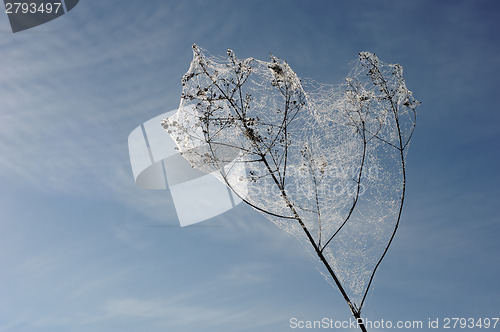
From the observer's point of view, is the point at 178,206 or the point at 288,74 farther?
the point at 178,206

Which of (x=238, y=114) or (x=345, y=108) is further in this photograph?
(x=345, y=108)

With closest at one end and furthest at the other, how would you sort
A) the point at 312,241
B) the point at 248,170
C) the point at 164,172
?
1. the point at 312,241
2. the point at 248,170
3. the point at 164,172

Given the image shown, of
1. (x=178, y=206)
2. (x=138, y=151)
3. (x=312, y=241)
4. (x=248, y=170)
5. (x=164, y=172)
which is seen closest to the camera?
(x=312, y=241)

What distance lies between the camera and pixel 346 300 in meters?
6.87

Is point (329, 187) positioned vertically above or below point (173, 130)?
below

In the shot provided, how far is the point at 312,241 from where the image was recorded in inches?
269

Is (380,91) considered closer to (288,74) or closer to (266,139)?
(288,74)

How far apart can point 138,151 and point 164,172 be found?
1972 millimetres

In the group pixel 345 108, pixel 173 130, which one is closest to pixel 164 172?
pixel 173 130

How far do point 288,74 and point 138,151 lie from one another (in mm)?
8082

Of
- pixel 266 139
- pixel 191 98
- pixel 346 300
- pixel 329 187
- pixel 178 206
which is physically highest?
pixel 178 206

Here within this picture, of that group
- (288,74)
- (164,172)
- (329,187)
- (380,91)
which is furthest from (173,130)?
(164,172)

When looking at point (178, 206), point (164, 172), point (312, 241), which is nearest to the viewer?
point (312, 241)

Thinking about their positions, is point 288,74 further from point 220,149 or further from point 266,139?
point 220,149
